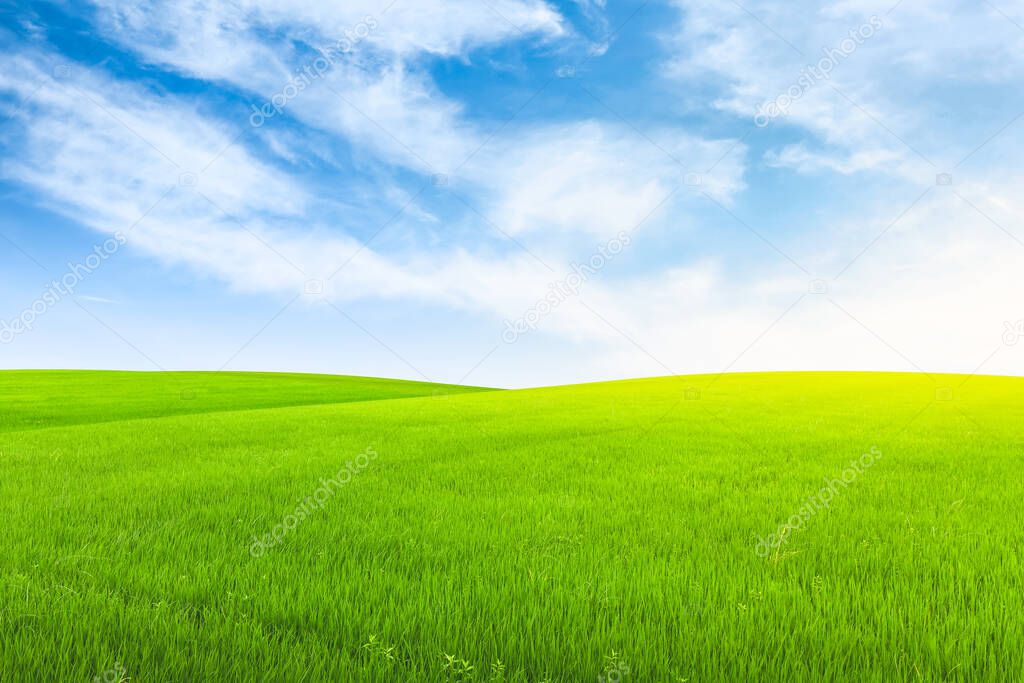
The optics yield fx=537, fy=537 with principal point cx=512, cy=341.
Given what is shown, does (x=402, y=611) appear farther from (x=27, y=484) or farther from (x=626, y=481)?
(x=27, y=484)

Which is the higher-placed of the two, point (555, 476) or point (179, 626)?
point (555, 476)

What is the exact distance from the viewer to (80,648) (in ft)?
12.1

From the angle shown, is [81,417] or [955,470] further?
[81,417]

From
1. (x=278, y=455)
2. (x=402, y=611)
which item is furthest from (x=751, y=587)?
(x=278, y=455)

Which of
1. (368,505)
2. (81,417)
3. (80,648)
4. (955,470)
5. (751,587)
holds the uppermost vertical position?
(81,417)

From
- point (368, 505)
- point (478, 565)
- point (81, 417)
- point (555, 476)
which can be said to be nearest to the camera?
point (478, 565)

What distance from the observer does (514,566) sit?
5.14 metres

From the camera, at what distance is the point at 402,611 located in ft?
13.6

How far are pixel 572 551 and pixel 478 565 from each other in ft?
3.38

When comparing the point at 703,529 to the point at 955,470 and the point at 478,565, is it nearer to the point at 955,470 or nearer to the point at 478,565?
the point at 478,565

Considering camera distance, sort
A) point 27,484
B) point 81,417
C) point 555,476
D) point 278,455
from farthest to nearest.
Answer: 1. point 81,417
2. point 278,455
3. point 555,476
4. point 27,484


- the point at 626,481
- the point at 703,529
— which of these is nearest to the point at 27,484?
the point at 626,481

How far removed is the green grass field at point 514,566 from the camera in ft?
11.9

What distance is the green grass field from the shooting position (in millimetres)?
3629
